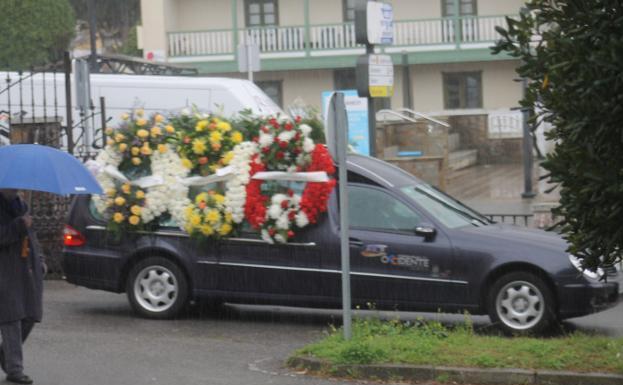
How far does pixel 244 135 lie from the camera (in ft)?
41.1

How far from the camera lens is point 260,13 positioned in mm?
42312

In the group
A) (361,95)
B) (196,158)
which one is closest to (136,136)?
(196,158)

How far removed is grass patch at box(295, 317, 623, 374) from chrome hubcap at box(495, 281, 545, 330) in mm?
941

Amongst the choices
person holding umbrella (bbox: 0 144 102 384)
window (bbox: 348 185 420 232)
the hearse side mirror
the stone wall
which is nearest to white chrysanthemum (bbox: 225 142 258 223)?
window (bbox: 348 185 420 232)

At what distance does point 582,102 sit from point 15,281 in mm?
4251

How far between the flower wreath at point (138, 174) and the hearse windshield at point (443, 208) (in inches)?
91.6

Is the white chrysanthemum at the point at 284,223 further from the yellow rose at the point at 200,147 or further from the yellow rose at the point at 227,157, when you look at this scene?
the yellow rose at the point at 200,147

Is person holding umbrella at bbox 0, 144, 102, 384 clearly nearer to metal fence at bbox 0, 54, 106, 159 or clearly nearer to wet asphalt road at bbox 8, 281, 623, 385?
wet asphalt road at bbox 8, 281, 623, 385

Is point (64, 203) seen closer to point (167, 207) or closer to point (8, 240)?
point (167, 207)

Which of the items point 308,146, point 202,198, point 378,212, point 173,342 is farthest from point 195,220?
point 378,212

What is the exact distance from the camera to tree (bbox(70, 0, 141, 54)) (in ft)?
186

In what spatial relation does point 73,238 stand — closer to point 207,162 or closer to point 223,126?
point 207,162

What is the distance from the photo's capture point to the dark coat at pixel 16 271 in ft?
28.7

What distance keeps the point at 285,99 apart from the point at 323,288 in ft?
99.4
